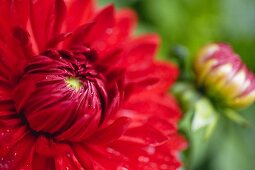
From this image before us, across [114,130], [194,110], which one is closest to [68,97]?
[114,130]

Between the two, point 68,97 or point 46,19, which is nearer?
point 68,97

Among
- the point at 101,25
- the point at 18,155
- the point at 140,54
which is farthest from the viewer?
the point at 140,54

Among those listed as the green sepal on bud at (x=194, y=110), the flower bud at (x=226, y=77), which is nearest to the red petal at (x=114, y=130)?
the green sepal on bud at (x=194, y=110)

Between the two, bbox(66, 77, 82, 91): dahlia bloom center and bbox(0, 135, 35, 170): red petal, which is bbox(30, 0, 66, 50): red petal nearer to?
bbox(66, 77, 82, 91): dahlia bloom center

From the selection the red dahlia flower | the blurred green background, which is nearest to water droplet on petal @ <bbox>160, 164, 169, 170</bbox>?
the red dahlia flower

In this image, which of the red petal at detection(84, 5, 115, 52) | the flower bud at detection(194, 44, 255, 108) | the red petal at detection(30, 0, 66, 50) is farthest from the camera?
the flower bud at detection(194, 44, 255, 108)

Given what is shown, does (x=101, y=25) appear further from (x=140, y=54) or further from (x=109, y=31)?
(x=140, y=54)
